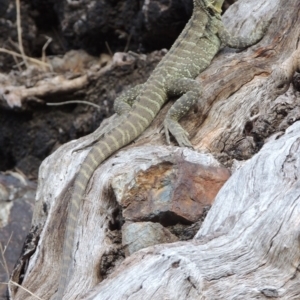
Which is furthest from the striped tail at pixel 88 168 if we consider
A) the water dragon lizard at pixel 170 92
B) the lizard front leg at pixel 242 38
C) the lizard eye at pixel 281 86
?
the lizard front leg at pixel 242 38

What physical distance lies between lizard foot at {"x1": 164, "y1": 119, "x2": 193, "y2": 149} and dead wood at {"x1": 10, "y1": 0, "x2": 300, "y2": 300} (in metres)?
0.10

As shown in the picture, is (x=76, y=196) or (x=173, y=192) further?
(x=76, y=196)

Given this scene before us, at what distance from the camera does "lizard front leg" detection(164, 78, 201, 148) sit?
16.9 ft

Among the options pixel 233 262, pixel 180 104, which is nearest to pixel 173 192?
pixel 233 262

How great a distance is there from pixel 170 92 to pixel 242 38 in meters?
0.88

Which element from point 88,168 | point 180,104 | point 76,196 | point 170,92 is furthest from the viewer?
point 170,92

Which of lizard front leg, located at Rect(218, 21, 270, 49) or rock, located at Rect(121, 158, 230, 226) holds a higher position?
lizard front leg, located at Rect(218, 21, 270, 49)

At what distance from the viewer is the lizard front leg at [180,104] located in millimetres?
5160

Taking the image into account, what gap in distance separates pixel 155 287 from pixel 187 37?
352 cm

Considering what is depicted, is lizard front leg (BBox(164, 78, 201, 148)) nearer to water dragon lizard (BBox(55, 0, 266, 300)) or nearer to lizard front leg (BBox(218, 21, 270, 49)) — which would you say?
water dragon lizard (BBox(55, 0, 266, 300))

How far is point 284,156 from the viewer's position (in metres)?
4.01

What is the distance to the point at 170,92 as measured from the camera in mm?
5922

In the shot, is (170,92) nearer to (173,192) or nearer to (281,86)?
(281,86)

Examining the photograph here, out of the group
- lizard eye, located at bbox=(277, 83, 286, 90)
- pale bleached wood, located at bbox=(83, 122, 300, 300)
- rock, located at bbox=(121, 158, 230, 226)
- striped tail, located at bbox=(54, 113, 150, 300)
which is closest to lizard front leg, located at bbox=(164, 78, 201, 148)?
striped tail, located at bbox=(54, 113, 150, 300)
